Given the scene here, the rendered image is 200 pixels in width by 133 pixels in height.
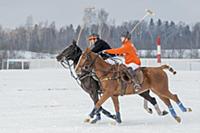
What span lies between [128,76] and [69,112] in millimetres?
2840

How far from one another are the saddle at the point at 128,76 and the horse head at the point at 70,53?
1.16m

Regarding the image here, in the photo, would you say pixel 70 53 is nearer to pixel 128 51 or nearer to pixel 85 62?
pixel 85 62

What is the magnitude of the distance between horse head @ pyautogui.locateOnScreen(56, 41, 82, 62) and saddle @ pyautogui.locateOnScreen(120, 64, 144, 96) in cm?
116

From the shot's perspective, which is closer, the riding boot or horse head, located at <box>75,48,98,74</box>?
horse head, located at <box>75,48,98,74</box>

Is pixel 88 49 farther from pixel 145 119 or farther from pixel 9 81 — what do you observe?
pixel 9 81

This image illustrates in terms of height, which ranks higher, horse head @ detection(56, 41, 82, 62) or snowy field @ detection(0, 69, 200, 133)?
horse head @ detection(56, 41, 82, 62)

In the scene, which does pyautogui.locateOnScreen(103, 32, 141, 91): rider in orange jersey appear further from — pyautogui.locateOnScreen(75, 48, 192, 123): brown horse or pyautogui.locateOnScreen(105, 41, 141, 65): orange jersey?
pyautogui.locateOnScreen(75, 48, 192, 123): brown horse

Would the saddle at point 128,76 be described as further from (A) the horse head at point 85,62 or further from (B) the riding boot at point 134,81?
(A) the horse head at point 85,62

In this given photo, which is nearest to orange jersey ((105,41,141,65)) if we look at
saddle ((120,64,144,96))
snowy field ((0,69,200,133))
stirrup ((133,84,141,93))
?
saddle ((120,64,144,96))

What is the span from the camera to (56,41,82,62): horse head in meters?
12.0

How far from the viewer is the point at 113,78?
11.6 meters

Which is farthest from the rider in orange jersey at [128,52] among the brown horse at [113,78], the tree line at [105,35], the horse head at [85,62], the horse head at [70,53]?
the tree line at [105,35]

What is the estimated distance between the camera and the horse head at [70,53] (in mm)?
11977

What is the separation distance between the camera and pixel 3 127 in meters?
10.9
